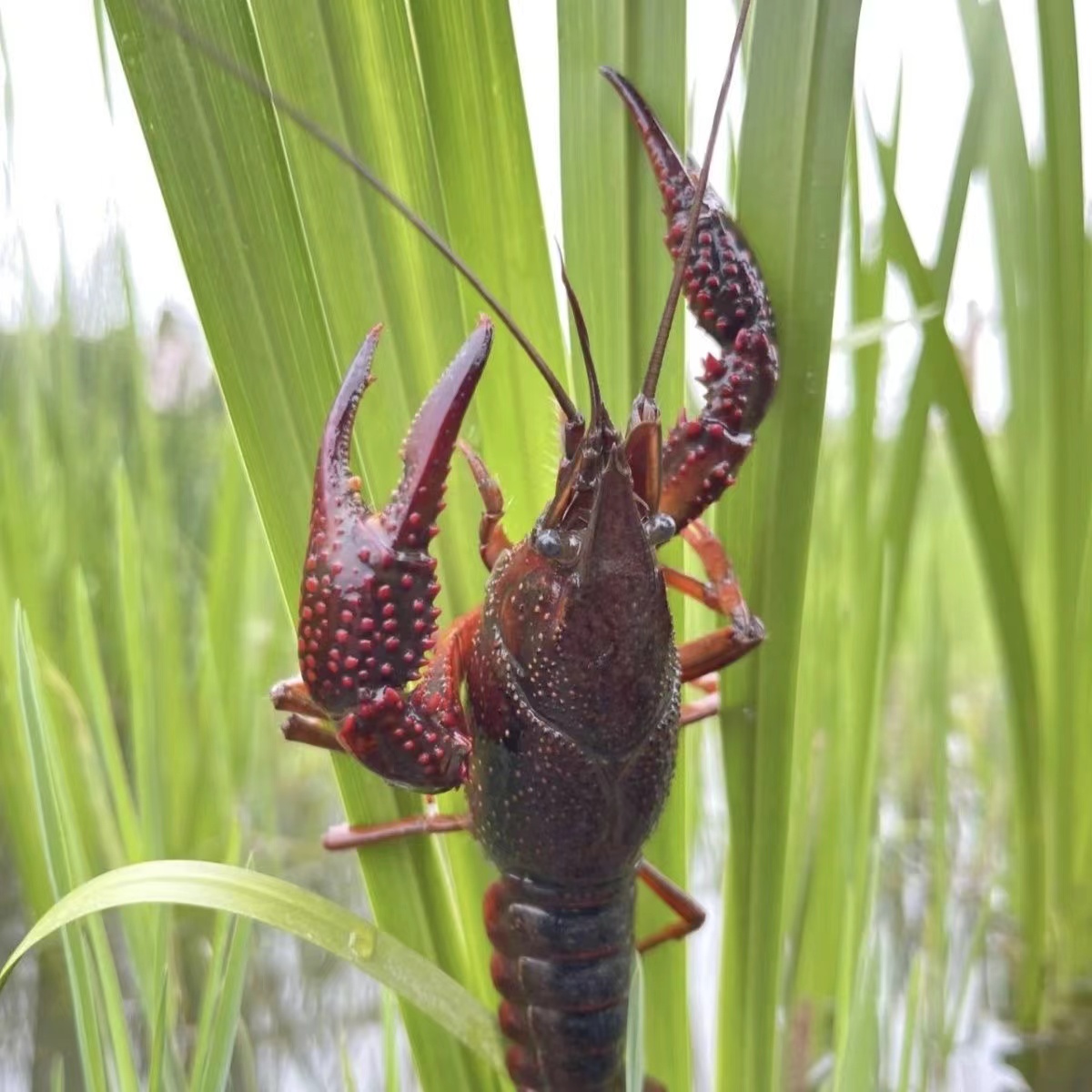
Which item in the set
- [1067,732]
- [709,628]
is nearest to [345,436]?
[709,628]

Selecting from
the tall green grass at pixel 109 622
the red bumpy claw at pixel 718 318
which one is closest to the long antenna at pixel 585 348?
the red bumpy claw at pixel 718 318

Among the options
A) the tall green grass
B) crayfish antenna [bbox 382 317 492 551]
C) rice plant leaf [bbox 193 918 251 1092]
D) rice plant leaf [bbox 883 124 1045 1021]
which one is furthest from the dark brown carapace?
the tall green grass

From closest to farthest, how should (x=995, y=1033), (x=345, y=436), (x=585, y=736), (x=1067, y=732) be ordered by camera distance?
1. (x=345, y=436)
2. (x=585, y=736)
3. (x=1067, y=732)
4. (x=995, y=1033)

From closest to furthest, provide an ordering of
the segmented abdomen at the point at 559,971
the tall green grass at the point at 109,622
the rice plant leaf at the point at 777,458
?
the rice plant leaf at the point at 777,458, the segmented abdomen at the point at 559,971, the tall green grass at the point at 109,622

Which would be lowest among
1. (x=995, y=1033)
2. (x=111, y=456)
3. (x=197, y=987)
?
(x=995, y=1033)

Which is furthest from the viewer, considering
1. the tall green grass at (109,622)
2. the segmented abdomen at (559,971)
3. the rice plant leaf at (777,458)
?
the tall green grass at (109,622)

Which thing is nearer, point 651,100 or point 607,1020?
point 651,100

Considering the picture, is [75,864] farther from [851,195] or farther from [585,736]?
[851,195]

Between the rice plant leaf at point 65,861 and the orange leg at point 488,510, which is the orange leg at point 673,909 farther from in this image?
the rice plant leaf at point 65,861
